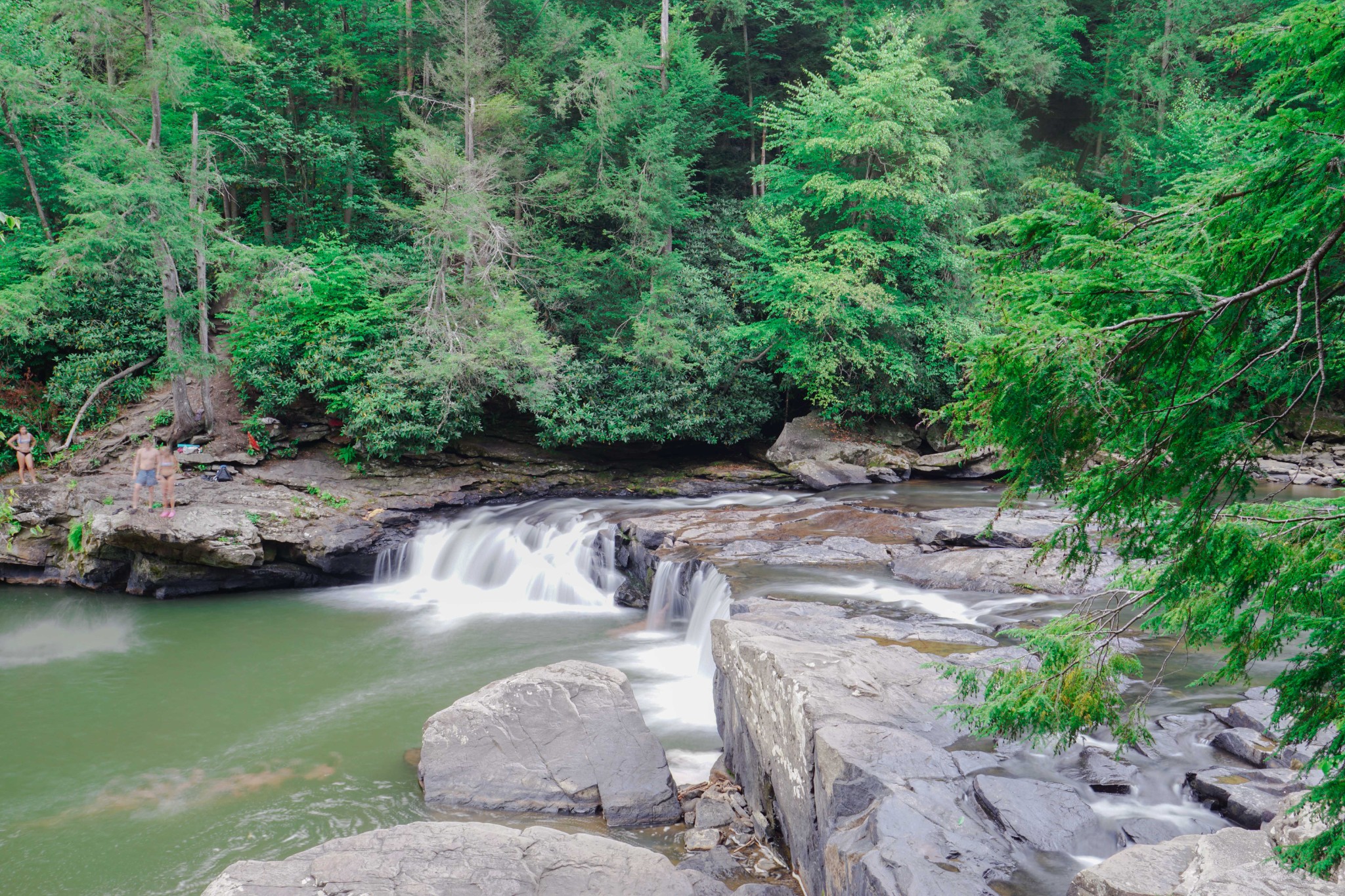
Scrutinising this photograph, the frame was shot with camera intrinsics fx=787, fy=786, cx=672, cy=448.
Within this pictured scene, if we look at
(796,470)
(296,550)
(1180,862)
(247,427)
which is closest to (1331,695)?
(1180,862)

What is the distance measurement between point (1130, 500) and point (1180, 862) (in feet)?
7.16

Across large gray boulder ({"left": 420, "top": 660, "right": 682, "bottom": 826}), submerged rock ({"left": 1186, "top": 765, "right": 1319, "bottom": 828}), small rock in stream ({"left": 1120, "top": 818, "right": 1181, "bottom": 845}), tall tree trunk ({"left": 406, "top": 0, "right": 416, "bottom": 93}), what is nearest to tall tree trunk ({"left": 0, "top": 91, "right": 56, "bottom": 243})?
tall tree trunk ({"left": 406, "top": 0, "right": 416, "bottom": 93})

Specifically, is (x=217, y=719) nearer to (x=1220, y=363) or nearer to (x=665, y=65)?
(x=1220, y=363)

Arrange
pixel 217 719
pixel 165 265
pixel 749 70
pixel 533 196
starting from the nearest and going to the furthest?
pixel 217 719 < pixel 165 265 < pixel 533 196 < pixel 749 70

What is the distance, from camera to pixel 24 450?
1475cm

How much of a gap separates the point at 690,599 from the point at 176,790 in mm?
6631

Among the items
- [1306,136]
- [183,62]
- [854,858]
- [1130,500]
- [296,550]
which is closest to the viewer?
[1306,136]

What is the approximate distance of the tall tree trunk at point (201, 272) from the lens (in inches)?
629

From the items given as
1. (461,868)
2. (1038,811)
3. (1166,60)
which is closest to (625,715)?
(461,868)

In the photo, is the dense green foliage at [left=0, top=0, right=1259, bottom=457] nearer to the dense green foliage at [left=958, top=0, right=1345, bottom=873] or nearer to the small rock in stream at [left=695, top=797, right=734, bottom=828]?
the small rock in stream at [left=695, top=797, right=734, bottom=828]

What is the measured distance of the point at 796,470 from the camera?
18953mm

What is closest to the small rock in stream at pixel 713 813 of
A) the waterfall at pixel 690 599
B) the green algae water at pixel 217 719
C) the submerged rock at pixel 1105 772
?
the green algae water at pixel 217 719

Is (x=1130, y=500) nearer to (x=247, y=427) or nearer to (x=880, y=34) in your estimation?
(x=247, y=427)

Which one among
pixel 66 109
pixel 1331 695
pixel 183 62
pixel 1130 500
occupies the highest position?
pixel 183 62
